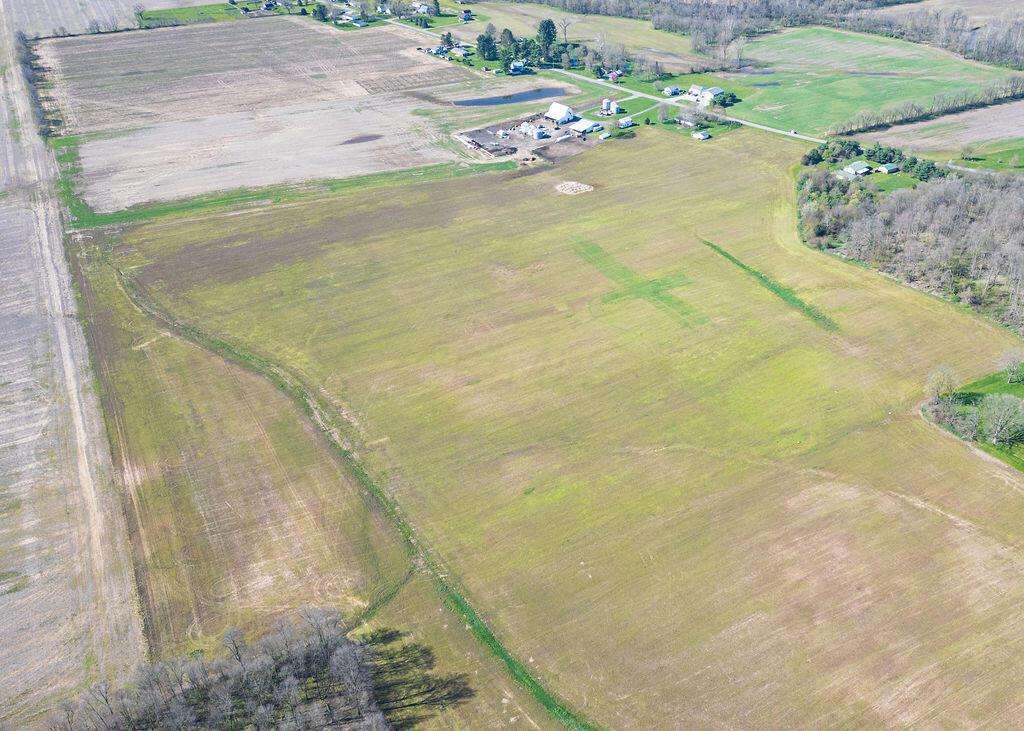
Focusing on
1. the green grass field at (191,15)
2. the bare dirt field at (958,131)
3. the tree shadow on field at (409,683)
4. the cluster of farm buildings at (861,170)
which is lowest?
the tree shadow on field at (409,683)

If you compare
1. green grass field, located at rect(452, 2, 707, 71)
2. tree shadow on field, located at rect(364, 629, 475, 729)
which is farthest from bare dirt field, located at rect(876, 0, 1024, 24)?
tree shadow on field, located at rect(364, 629, 475, 729)

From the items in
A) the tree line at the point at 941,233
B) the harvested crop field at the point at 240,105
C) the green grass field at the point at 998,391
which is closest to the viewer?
the green grass field at the point at 998,391

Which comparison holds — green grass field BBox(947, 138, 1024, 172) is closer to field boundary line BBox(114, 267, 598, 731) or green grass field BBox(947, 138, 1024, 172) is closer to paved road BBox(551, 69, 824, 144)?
paved road BBox(551, 69, 824, 144)

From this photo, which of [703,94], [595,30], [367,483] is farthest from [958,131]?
[367,483]

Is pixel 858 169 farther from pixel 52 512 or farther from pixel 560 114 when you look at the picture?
pixel 52 512

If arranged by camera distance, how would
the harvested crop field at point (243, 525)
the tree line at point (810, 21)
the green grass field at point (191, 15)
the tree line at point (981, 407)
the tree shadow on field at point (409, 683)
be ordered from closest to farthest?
the tree shadow on field at point (409, 683) < the harvested crop field at point (243, 525) < the tree line at point (981, 407) < the tree line at point (810, 21) < the green grass field at point (191, 15)

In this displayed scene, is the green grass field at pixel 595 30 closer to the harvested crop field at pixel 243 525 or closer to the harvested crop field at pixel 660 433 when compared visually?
Result: the harvested crop field at pixel 660 433

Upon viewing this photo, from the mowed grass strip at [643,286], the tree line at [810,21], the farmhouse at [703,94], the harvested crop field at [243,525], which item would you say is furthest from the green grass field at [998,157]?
the harvested crop field at [243,525]
